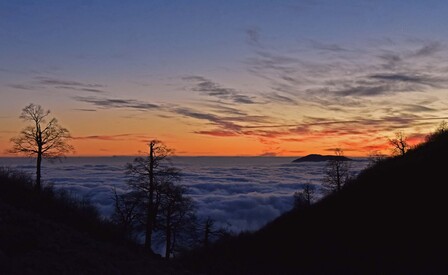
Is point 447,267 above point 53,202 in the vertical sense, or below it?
below

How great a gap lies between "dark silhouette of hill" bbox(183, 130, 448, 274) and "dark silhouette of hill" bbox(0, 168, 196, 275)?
27.0 feet

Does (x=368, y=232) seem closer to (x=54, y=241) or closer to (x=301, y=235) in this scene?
(x=301, y=235)

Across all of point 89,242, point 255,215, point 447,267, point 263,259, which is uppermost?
point 89,242

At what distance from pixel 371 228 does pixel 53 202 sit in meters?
17.0

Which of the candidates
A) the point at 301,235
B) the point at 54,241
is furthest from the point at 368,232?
the point at 54,241

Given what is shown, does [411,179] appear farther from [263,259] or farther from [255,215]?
[255,215]

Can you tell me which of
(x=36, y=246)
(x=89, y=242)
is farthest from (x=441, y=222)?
(x=36, y=246)

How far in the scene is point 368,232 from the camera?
2203 cm

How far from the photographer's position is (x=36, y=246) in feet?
41.1

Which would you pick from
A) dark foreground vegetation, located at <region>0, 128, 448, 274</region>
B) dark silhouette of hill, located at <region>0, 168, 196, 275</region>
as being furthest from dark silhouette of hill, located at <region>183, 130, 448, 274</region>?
dark silhouette of hill, located at <region>0, 168, 196, 275</region>

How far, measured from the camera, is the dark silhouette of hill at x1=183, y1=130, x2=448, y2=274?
63.0 feet

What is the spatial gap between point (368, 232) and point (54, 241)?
53.2 feet

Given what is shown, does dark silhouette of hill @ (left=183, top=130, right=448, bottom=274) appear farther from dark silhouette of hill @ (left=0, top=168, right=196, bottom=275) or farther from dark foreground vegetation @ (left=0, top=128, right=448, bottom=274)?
dark silhouette of hill @ (left=0, top=168, right=196, bottom=275)

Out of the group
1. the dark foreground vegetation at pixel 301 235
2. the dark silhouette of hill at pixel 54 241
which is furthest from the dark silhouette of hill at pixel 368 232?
the dark silhouette of hill at pixel 54 241
